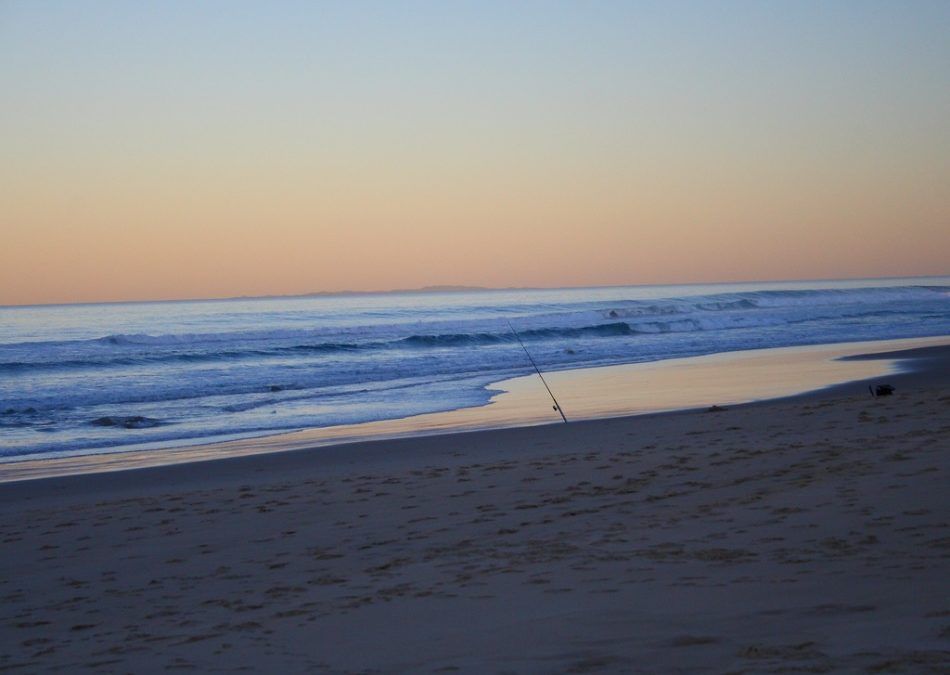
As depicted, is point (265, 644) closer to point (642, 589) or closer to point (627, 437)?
point (642, 589)

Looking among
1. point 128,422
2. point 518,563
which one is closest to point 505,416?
point 128,422

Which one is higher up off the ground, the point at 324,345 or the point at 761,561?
the point at 324,345

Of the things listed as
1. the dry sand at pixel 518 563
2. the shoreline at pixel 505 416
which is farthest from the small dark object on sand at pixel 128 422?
the dry sand at pixel 518 563

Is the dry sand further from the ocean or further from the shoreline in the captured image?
the ocean

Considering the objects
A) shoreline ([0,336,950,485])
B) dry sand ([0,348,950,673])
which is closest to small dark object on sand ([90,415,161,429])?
shoreline ([0,336,950,485])

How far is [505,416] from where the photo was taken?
43.2 feet

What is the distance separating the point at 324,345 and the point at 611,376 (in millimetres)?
14798

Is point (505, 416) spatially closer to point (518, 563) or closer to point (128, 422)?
point (128, 422)

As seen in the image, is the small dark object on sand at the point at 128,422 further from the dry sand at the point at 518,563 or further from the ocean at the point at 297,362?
the dry sand at the point at 518,563

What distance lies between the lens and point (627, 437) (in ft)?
31.8

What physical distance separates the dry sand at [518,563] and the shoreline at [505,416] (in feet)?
5.74

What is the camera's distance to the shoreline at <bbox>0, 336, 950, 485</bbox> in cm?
1058

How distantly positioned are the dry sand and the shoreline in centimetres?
175

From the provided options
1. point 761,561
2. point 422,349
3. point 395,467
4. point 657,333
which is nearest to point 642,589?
point 761,561
